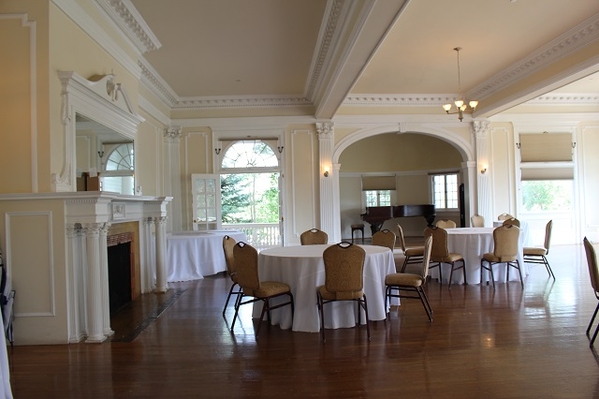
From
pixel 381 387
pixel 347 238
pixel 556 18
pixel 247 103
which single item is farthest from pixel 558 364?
pixel 347 238

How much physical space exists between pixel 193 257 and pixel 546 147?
911 centimetres

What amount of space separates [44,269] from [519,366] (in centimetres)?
417

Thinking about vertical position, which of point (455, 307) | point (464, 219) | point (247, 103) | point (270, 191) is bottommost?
point (455, 307)

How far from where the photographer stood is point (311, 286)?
13.4 feet

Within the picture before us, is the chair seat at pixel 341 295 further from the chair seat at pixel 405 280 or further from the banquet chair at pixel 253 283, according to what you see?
the chair seat at pixel 405 280

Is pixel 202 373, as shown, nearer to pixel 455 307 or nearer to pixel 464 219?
pixel 455 307

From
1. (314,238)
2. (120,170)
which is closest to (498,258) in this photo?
(314,238)

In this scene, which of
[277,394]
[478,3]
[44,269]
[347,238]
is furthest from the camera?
[347,238]

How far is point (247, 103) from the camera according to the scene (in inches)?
374

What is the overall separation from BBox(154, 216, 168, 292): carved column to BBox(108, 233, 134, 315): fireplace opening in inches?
20.4

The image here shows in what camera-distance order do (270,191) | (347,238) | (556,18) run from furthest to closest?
1. (347,238)
2. (270,191)
3. (556,18)

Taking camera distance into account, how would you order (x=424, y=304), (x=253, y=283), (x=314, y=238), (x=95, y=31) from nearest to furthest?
(x=253, y=283) < (x=424, y=304) < (x=95, y=31) < (x=314, y=238)

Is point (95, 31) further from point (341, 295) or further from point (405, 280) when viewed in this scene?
point (405, 280)

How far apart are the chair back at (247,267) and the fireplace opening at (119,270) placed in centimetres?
174
